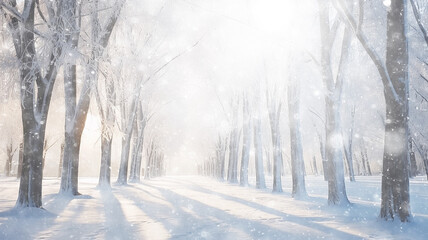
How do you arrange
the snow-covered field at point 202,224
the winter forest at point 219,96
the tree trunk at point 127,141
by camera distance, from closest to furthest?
the snow-covered field at point 202,224, the winter forest at point 219,96, the tree trunk at point 127,141

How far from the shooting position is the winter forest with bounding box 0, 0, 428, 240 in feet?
19.8

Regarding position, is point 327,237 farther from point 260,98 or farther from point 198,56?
point 198,56

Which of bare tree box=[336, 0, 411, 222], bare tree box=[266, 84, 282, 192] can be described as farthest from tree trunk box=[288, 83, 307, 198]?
bare tree box=[336, 0, 411, 222]

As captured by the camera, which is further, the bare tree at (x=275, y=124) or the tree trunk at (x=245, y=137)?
the tree trunk at (x=245, y=137)

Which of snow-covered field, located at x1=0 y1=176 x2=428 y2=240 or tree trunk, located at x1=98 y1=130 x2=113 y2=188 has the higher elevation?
tree trunk, located at x1=98 y1=130 x2=113 y2=188

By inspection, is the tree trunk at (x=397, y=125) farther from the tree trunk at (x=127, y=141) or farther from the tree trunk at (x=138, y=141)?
the tree trunk at (x=138, y=141)

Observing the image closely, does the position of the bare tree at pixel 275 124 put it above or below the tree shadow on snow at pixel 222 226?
above

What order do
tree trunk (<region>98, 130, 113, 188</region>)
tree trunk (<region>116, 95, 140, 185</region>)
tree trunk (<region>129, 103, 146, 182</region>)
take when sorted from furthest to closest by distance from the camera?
tree trunk (<region>129, 103, 146, 182</region>), tree trunk (<region>116, 95, 140, 185</region>), tree trunk (<region>98, 130, 113, 188</region>)

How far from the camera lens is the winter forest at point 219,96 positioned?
238 inches

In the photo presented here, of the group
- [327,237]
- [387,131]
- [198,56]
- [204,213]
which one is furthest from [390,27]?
[198,56]

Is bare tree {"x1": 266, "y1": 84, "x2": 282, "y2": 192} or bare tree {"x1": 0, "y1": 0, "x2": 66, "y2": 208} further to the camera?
bare tree {"x1": 266, "y1": 84, "x2": 282, "y2": 192}

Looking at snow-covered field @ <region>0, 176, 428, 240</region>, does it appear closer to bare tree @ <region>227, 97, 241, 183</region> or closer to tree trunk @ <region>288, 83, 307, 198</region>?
tree trunk @ <region>288, 83, 307, 198</region>

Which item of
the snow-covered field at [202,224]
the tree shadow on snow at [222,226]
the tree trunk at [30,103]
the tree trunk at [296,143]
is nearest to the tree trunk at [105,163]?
the snow-covered field at [202,224]

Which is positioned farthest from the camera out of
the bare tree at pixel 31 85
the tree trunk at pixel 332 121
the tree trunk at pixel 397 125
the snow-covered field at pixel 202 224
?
the tree trunk at pixel 332 121
